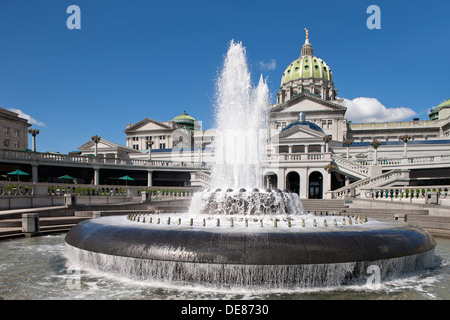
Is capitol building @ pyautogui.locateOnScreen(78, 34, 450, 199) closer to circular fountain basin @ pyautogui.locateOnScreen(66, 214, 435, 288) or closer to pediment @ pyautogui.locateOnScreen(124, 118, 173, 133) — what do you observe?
pediment @ pyautogui.locateOnScreen(124, 118, 173, 133)

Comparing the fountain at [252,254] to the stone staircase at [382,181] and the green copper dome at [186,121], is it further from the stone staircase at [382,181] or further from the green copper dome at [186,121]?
the green copper dome at [186,121]

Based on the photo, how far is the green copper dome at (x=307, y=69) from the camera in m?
120

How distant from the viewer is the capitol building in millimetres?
43562

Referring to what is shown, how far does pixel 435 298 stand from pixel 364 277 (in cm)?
169

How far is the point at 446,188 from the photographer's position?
2664cm

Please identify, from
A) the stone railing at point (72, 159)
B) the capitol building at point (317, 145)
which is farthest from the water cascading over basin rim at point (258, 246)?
the stone railing at point (72, 159)

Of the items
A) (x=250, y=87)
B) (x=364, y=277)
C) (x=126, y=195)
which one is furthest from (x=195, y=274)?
(x=126, y=195)

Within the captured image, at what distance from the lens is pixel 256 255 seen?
8.83m

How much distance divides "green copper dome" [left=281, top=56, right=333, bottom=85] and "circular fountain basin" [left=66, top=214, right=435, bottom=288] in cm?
11698

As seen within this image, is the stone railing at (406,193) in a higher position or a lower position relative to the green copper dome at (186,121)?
lower

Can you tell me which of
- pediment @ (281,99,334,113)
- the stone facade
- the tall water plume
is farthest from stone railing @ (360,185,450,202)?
the stone facade

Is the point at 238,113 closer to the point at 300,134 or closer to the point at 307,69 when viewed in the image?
the point at 300,134

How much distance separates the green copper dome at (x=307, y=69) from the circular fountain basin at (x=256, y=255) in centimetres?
11698
